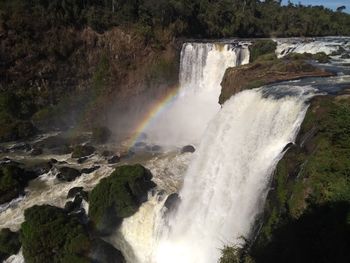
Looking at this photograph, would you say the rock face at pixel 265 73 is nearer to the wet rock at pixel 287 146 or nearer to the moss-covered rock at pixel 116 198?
the wet rock at pixel 287 146

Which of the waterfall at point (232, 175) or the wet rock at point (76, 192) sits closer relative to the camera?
the waterfall at point (232, 175)

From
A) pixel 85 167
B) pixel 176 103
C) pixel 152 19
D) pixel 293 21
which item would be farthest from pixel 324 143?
pixel 293 21

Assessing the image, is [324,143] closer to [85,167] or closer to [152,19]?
[85,167]

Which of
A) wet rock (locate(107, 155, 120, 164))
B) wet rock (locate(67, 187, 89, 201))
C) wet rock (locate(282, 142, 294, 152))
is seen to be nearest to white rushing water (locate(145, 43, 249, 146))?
wet rock (locate(107, 155, 120, 164))

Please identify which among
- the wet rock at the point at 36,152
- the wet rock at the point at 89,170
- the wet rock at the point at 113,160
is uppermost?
the wet rock at the point at 113,160

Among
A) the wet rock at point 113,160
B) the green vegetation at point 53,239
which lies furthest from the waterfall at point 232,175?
the wet rock at point 113,160

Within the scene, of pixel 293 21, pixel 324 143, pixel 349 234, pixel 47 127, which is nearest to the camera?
pixel 349 234
